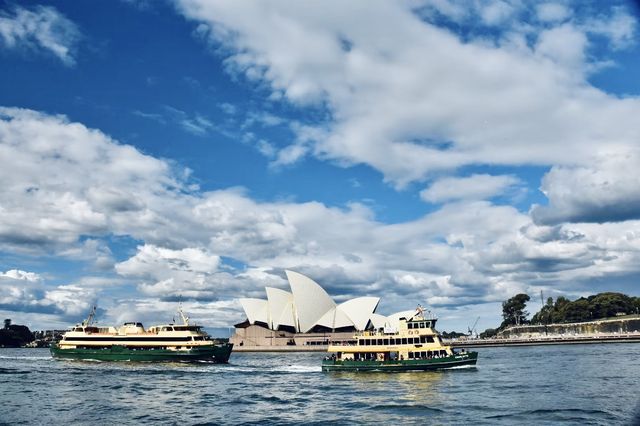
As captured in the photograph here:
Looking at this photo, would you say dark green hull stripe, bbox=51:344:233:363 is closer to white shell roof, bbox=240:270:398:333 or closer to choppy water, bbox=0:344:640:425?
choppy water, bbox=0:344:640:425

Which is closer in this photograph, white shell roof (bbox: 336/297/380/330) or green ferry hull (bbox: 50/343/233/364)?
green ferry hull (bbox: 50/343/233/364)

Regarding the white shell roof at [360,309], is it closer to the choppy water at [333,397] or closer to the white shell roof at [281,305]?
the white shell roof at [281,305]

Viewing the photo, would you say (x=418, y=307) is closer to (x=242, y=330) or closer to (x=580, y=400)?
(x=580, y=400)

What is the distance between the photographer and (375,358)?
64.2 metres

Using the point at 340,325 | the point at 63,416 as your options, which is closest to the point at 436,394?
the point at 63,416

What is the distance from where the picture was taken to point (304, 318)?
16638cm

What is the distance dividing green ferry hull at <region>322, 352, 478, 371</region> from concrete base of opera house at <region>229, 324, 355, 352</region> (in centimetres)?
9722

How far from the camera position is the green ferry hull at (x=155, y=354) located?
83.6 metres

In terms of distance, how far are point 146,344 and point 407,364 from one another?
44.4 m

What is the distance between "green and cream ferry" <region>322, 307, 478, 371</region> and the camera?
61406 mm

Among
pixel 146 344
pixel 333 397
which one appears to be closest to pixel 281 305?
pixel 146 344

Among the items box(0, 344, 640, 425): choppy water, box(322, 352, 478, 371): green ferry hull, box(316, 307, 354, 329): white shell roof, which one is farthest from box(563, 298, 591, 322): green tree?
box(322, 352, 478, 371): green ferry hull

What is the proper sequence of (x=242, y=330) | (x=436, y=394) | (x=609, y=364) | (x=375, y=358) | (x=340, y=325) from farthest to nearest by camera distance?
1. (x=242, y=330)
2. (x=340, y=325)
3. (x=609, y=364)
4. (x=375, y=358)
5. (x=436, y=394)

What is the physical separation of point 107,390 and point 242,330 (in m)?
130
